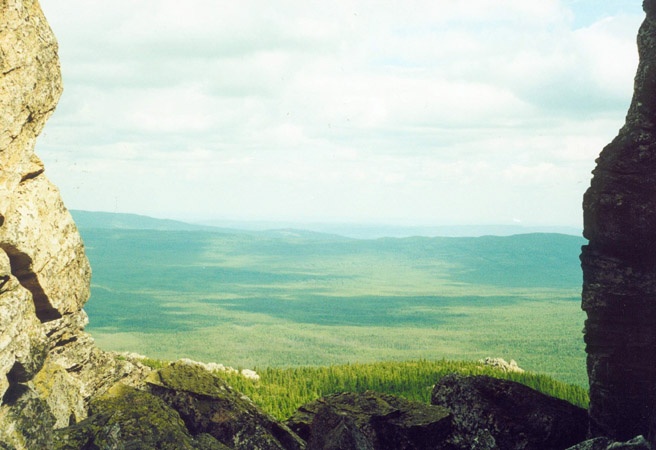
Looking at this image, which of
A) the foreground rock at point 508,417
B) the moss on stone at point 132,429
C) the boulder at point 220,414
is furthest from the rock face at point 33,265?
the foreground rock at point 508,417

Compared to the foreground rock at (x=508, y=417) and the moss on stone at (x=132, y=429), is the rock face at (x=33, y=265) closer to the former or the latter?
the moss on stone at (x=132, y=429)

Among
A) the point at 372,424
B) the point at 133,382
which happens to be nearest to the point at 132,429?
the point at 133,382

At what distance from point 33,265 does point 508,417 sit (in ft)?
35.9

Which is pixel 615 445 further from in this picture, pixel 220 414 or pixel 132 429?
pixel 132 429

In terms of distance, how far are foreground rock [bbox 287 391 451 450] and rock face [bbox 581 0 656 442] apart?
3.76m

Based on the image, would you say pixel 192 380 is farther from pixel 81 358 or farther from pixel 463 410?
pixel 463 410

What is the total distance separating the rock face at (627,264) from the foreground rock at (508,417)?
0.95m

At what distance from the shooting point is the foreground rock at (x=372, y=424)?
13.2 m

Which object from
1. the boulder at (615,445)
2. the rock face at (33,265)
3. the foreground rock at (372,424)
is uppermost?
the rock face at (33,265)

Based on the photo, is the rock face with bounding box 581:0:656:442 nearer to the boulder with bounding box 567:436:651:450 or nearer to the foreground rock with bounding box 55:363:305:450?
the boulder with bounding box 567:436:651:450

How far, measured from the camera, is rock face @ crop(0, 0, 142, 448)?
12.2 m

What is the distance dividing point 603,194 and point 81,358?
40.5ft

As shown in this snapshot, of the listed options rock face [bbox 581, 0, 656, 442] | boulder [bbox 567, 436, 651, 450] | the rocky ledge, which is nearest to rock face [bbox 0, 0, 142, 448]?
the rocky ledge

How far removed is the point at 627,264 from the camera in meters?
14.1
